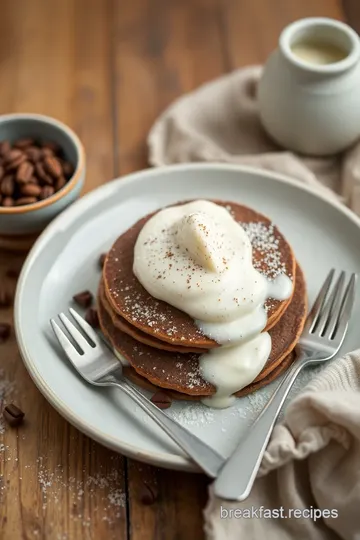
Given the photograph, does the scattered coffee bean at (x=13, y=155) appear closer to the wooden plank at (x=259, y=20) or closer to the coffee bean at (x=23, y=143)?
the coffee bean at (x=23, y=143)

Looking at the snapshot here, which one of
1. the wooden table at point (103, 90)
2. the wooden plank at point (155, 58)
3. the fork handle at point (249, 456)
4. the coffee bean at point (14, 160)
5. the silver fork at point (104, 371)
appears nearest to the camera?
the fork handle at point (249, 456)

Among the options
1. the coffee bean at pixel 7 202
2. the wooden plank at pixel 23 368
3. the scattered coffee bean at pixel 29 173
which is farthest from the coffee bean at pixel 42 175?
the wooden plank at pixel 23 368

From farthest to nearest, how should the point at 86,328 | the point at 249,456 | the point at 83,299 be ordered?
the point at 83,299
the point at 86,328
the point at 249,456

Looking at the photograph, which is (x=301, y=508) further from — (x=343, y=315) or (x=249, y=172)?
(x=249, y=172)

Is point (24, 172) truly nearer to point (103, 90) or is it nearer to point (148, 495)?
point (103, 90)

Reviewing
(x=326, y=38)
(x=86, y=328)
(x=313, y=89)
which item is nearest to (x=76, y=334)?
(x=86, y=328)

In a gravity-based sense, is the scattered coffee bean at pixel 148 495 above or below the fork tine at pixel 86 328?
below

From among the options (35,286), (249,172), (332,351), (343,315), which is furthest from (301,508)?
(249,172)

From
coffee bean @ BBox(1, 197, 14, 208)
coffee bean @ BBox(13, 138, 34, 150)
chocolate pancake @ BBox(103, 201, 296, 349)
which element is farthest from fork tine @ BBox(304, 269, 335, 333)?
coffee bean @ BBox(13, 138, 34, 150)
